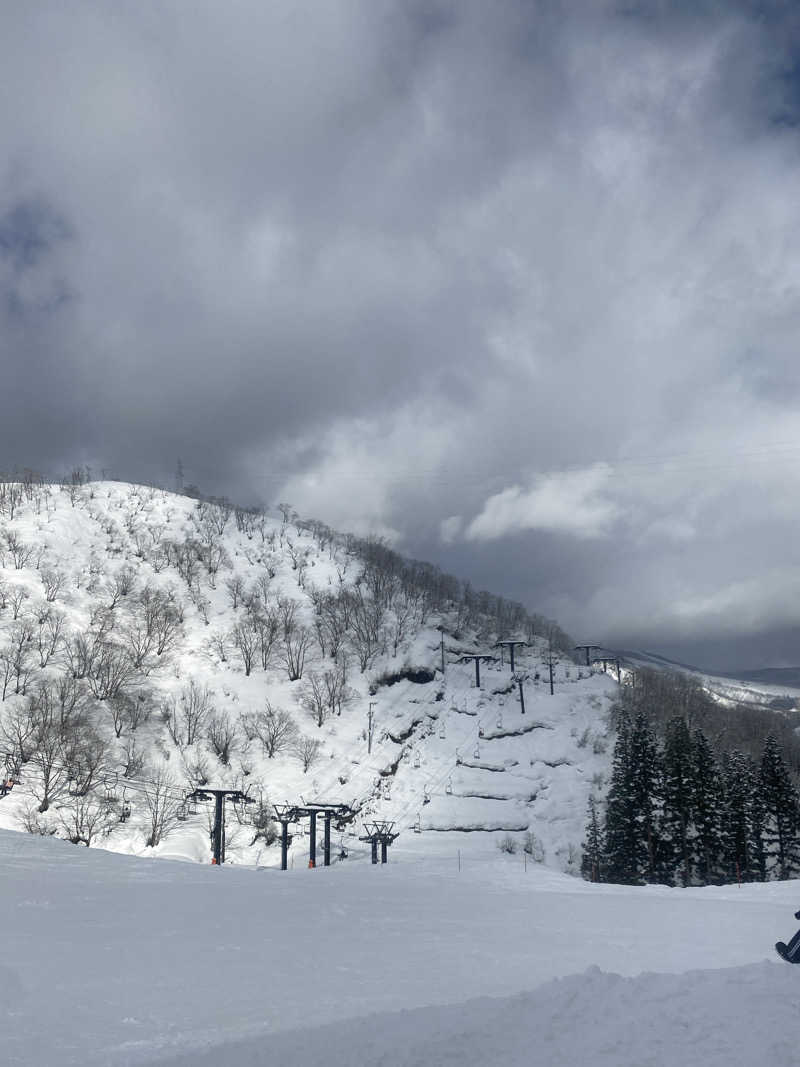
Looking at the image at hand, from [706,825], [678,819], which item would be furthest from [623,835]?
[706,825]

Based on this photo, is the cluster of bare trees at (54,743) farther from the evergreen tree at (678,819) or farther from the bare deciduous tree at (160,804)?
the evergreen tree at (678,819)

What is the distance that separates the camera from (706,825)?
4819 centimetres

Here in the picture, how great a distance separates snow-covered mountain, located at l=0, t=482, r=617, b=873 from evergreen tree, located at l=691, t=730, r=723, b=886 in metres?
12.2

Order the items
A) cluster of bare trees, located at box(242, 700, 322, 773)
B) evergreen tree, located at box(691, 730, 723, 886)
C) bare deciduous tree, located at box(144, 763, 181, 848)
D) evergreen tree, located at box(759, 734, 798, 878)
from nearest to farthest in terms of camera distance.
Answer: evergreen tree, located at box(759, 734, 798, 878) < evergreen tree, located at box(691, 730, 723, 886) < bare deciduous tree, located at box(144, 763, 181, 848) < cluster of bare trees, located at box(242, 700, 322, 773)

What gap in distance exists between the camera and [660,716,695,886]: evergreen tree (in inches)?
1885

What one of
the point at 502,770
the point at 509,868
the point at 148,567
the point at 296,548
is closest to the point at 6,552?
the point at 148,567

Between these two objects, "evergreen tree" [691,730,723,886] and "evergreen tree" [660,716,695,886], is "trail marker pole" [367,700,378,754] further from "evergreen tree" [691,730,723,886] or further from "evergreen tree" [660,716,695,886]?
"evergreen tree" [691,730,723,886]

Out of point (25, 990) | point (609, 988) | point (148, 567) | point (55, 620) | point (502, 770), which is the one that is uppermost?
point (148, 567)

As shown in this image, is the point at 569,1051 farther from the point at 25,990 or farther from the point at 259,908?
the point at 259,908

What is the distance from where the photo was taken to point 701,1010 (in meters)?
7.40

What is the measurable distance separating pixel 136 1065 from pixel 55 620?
8501 cm

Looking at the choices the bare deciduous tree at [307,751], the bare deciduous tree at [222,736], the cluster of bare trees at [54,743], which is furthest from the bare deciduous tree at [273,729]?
the cluster of bare trees at [54,743]

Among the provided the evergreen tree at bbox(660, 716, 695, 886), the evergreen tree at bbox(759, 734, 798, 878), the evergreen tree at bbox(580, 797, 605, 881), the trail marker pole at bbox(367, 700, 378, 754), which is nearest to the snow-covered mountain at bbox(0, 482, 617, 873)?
the trail marker pole at bbox(367, 700, 378, 754)

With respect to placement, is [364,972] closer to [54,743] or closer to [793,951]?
[793,951]
